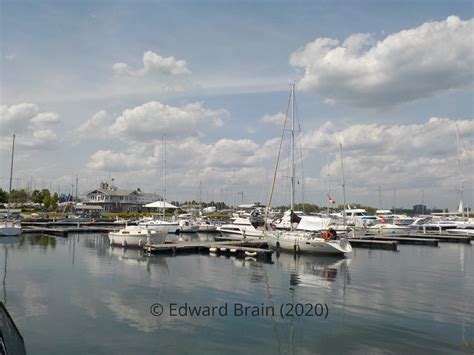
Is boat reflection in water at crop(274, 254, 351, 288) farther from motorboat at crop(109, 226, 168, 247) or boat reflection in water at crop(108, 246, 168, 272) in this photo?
motorboat at crop(109, 226, 168, 247)

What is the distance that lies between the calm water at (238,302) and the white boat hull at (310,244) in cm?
134

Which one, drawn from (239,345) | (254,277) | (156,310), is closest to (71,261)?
(254,277)

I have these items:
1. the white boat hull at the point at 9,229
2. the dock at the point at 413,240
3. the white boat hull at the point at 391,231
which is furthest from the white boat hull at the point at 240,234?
the white boat hull at the point at 9,229

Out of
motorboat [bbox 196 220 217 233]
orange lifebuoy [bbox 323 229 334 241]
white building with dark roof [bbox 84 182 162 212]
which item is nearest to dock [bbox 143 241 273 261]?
orange lifebuoy [bbox 323 229 334 241]

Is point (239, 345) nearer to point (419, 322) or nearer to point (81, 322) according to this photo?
point (81, 322)

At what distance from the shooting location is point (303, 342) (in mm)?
16641

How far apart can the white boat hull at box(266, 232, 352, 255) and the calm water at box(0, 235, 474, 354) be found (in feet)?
4.41

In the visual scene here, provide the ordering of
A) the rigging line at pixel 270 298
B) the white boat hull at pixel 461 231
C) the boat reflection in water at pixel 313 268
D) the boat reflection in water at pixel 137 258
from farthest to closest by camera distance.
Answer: the white boat hull at pixel 461 231 < the boat reflection in water at pixel 137 258 < the boat reflection in water at pixel 313 268 < the rigging line at pixel 270 298

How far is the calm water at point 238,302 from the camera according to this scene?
16297 millimetres

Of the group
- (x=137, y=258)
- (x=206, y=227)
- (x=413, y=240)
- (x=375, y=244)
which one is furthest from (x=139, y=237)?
(x=413, y=240)

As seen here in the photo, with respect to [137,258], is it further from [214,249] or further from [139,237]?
[214,249]

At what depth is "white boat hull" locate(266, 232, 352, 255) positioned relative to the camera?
4212 centimetres

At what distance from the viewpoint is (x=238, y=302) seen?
22.8 m

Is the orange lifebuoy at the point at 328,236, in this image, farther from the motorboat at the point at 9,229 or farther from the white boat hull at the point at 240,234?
the motorboat at the point at 9,229
